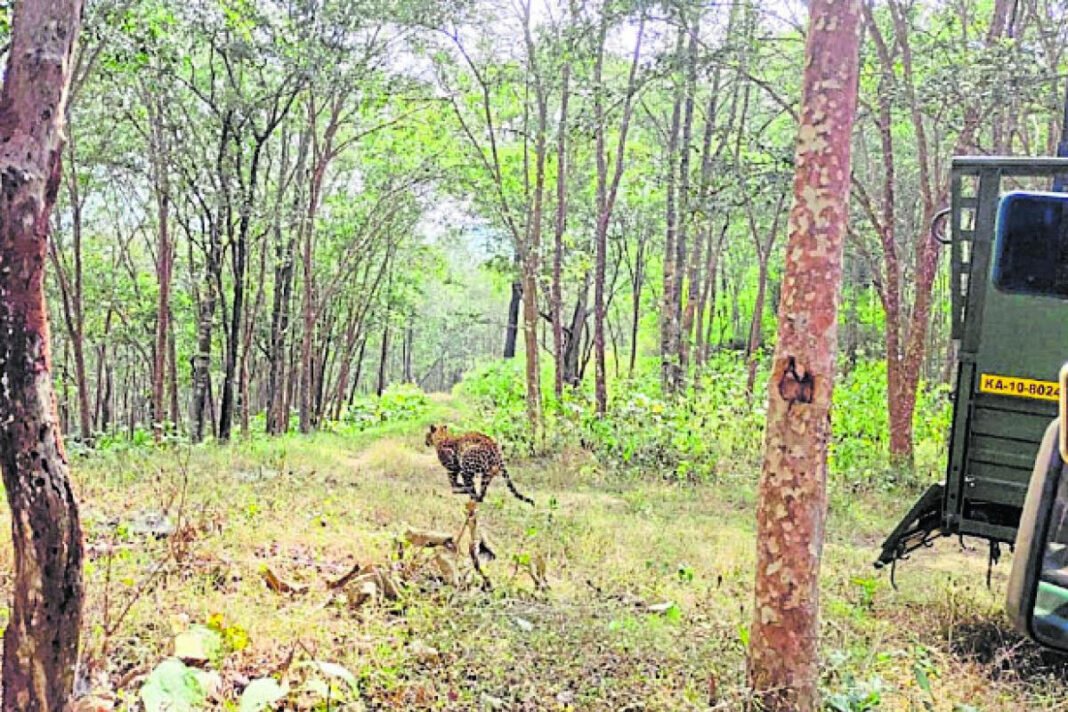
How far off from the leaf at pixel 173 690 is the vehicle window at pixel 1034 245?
2.95 metres

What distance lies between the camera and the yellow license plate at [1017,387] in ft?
15.1

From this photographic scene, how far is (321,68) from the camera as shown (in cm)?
1193

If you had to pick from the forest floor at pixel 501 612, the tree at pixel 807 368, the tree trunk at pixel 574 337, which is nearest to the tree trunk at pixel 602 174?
the tree trunk at pixel 574 337

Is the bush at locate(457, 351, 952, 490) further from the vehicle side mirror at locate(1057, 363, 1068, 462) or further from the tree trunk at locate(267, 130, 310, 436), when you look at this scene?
the vehicle side mirror at locate(1057, 363, 1068, 462)

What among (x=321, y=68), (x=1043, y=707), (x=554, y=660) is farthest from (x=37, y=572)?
(x=321, y=68)

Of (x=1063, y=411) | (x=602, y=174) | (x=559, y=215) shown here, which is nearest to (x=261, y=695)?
(x=1063, y=411)

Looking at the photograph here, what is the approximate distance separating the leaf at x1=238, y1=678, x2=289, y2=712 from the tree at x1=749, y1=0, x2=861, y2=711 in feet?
6.25

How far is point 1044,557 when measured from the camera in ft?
6.55

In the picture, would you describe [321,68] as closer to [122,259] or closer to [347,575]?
[347,575]

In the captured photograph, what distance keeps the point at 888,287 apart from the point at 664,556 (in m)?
4.95

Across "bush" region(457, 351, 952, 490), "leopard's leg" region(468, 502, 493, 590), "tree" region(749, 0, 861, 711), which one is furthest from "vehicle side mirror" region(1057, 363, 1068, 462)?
"bush" region(457, 351, 952, 490)

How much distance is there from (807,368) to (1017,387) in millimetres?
1863

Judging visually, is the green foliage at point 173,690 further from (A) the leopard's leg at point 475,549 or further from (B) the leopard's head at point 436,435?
(B) the leopard's head at point 436,435

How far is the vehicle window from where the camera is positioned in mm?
1934
